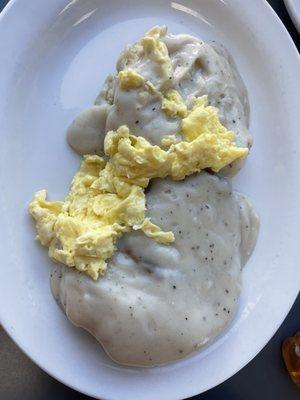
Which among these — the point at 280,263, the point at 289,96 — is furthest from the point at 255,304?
the point at 289,96

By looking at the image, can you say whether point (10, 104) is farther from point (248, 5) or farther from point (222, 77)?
point (248, 5)

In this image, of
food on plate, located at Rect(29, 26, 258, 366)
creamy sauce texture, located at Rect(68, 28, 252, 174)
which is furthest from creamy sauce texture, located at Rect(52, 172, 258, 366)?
creamy sauce texture, located at Rect(68, 28, 252, 174)

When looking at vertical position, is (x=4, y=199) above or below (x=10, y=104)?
below

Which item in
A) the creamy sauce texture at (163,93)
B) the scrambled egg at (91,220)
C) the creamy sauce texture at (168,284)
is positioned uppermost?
the creamy sauce texture at (163,93)

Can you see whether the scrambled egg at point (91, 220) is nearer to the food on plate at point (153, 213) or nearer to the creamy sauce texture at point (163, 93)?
the food on plate at point (153, 213)

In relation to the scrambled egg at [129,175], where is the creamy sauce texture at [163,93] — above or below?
above

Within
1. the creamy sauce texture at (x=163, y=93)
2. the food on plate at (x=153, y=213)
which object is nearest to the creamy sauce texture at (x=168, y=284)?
the food on plate at (x=153, y=213)

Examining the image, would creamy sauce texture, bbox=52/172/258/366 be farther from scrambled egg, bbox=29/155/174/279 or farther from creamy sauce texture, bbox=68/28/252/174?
Result: creamy sauce texture, bbox=68/28/252/174
